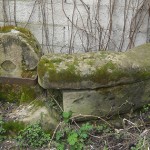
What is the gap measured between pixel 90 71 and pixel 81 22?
5.33 ft

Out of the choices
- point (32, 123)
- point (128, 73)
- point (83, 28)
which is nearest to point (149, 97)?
point (128, 73)

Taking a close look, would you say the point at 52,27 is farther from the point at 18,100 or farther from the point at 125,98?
the point at 125,98

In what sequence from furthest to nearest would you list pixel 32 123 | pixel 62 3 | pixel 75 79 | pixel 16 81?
pixel 62 3 → pixel 16 81 → pixel 32 123 → pixel 75 79

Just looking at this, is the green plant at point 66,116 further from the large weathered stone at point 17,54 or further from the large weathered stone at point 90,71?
the large weathered stone at point 17,54

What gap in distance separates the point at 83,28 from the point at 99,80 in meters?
1.65

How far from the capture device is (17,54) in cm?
413

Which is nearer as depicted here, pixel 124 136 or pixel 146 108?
pixel 124 136

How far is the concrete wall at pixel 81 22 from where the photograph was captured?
4828 mm


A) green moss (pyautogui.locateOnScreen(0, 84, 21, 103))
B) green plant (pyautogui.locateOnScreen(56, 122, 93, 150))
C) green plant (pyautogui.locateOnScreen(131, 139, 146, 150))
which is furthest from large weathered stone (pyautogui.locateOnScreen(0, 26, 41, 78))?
green plant (pyautogui.locateOnScreen(131, 139, 146, 150))

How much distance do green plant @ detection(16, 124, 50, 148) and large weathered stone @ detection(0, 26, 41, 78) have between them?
2.24ft

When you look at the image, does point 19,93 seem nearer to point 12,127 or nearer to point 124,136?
point 12,127

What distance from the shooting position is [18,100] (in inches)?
164

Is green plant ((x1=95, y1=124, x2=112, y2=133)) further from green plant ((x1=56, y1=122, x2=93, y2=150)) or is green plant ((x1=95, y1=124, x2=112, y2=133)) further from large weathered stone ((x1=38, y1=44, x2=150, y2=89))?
large weathered stone ((x1=38, y1=44, x2=150, y2=89))

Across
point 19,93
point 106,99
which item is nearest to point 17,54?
point 19,93
